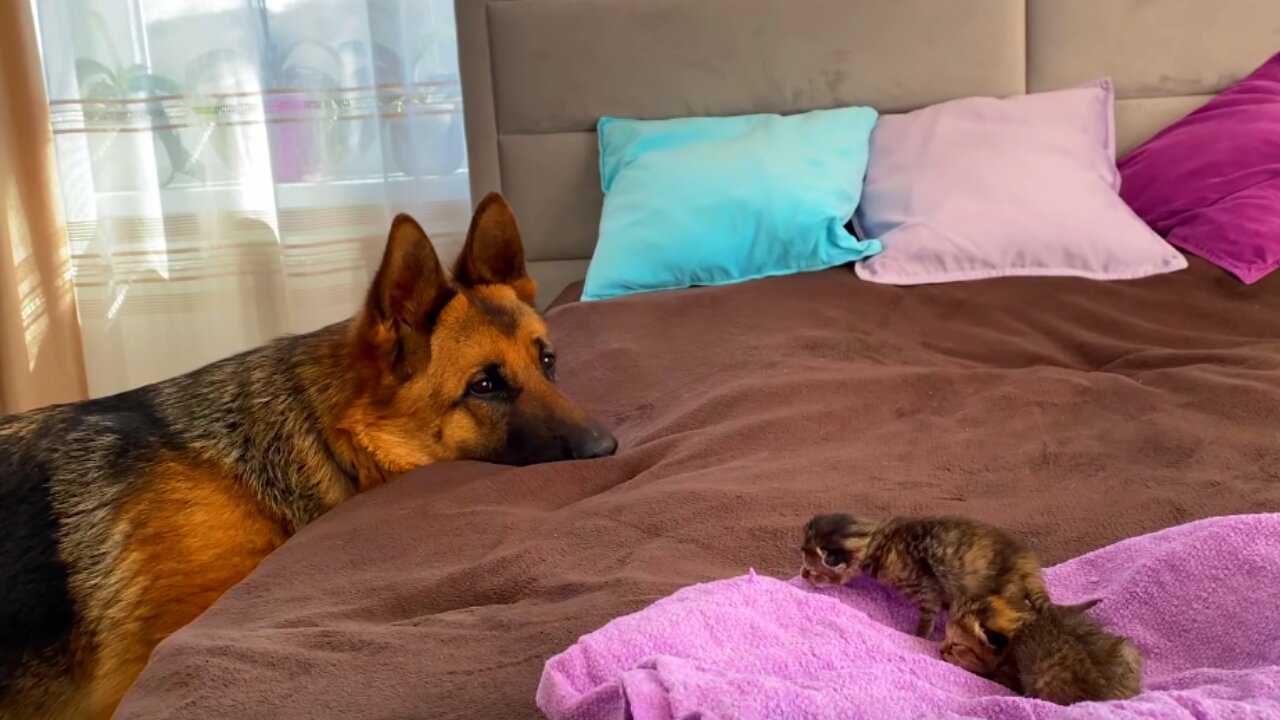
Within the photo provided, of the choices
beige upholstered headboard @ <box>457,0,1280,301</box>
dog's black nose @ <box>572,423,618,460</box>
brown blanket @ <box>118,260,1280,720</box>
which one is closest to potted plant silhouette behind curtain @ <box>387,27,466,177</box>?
beige upholstered headboard @ <box>457,0,1280,301</box>

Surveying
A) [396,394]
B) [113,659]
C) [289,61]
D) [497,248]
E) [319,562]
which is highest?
[289,61]

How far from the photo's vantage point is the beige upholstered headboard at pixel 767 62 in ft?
9.09

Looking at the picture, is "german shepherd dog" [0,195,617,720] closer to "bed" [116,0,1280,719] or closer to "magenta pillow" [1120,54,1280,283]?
"bed" [116,0,1280,719]

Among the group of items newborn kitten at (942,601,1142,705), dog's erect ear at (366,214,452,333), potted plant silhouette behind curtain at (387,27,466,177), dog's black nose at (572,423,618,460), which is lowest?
dog's black nose at (572,423,618,460)

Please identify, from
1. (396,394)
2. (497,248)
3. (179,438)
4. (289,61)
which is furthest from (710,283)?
(289,61)

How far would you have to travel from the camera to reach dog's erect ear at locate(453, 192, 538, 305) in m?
1.83

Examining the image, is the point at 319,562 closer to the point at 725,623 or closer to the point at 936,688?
the point at 725,623

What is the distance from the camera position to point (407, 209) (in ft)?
10.7

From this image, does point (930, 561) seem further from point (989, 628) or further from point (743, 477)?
point (743, 477)

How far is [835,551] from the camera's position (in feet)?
3.40

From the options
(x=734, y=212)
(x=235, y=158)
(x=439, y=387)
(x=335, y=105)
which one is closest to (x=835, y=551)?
(x=439, y=387)

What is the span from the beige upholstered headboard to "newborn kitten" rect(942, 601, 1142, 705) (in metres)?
2.19

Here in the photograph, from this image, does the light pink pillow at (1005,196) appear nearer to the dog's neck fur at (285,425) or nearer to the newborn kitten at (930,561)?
the dog's neck fur at (285,425)

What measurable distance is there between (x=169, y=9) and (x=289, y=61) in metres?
0.39
